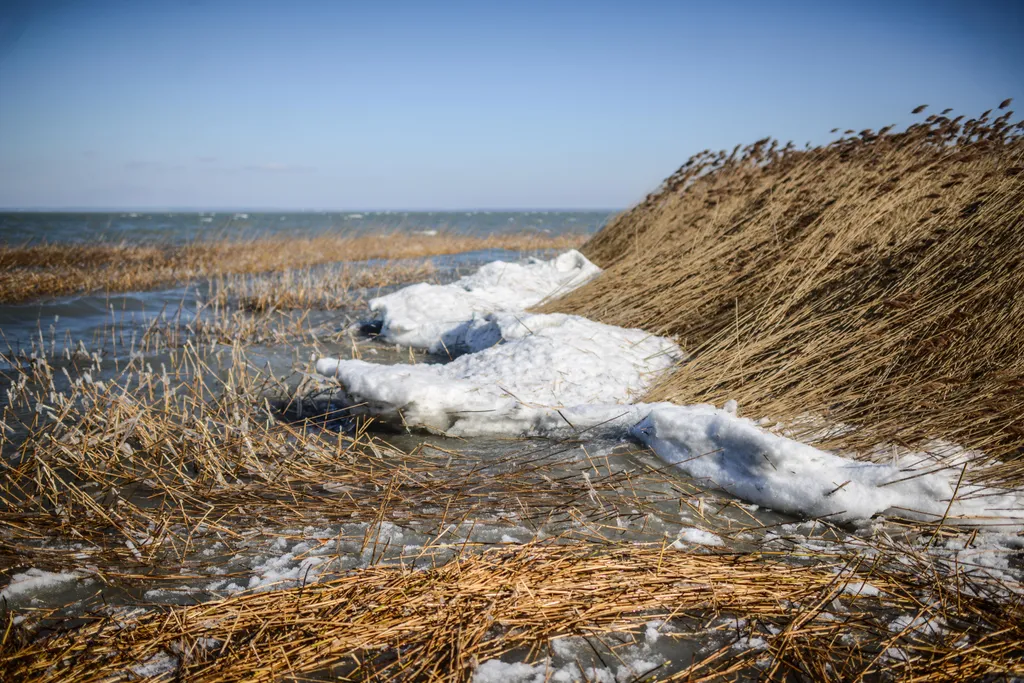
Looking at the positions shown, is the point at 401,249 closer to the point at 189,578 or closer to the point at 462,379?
the point at 462,379

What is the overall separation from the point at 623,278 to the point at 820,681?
169 inches

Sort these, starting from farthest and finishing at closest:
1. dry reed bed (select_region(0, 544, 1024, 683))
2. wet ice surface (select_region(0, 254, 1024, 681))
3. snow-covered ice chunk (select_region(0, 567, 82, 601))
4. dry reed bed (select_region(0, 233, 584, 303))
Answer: dry reed bed (select_region(0, 233, 584, 303)), snow-covered ice chunk (select_region(0, 567, 82, 601)), wet ice surface (select_region(0, 254, 1024, 681)), dry reed bed (select_region(0, 544, 1024, 683))

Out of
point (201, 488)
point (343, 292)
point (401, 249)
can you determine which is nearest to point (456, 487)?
point (201, 488)

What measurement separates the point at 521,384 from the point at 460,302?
2.82 metres

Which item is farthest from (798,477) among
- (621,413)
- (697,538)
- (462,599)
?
(462,599)

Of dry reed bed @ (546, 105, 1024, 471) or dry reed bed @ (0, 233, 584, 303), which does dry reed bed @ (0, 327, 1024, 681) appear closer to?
dry reed bed @ (546, 105, 1024, 471)

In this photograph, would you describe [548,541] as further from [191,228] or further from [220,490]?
[191,228]

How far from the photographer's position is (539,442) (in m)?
3.26

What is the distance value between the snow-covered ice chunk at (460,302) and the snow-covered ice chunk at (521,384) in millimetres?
1508

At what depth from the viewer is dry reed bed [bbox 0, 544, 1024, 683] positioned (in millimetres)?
1483


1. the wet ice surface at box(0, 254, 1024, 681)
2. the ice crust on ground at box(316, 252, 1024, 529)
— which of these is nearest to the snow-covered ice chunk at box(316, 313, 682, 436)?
the ice crust on ground at box(316, 252, 1024, 529)

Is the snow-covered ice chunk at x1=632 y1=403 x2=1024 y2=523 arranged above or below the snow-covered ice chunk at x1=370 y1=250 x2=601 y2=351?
below

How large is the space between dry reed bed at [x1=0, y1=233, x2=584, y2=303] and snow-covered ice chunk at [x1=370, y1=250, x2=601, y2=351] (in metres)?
3.80

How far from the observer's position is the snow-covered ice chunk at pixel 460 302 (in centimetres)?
592
